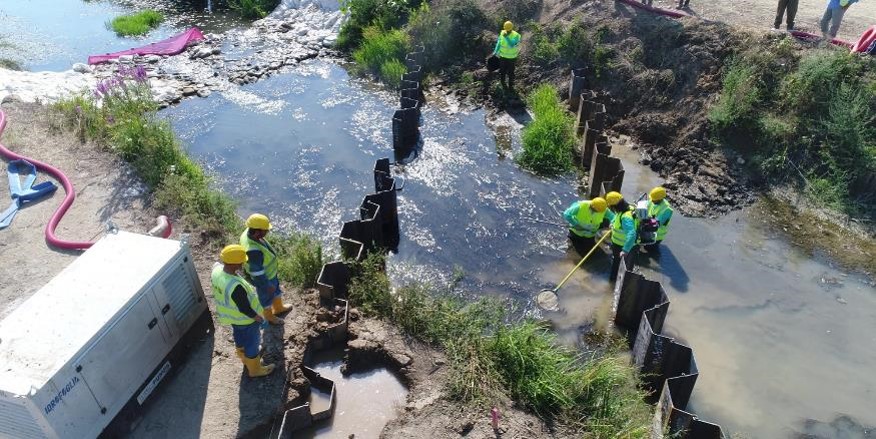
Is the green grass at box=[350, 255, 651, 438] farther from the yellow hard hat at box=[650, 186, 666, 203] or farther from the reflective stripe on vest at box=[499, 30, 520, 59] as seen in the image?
the reflective stripe on vest at box=[499, 30, 520, 59]

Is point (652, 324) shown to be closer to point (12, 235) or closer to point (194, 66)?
point (12, 235)

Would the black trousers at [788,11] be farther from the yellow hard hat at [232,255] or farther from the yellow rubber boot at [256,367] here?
the yellow rubber boot at [256,367]

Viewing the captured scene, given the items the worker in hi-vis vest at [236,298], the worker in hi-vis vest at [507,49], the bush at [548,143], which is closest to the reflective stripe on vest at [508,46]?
the worker in hi-vis vest at [507,49]

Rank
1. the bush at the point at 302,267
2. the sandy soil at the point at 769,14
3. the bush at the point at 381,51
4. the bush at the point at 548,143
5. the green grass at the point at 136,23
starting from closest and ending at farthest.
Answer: the bush at the point at 302,267 → the bush at the point at 548,143 → the sandy soil at the point at 769,14 → the bush at the point at 381,51 → the green grass at the point at 136,23

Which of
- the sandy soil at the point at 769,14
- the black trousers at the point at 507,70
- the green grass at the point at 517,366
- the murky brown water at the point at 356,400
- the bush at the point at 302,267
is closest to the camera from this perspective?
the murky brown water at the point at 356,400

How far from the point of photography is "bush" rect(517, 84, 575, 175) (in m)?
11.9

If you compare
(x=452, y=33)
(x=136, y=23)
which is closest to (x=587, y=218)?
(x=452, y=33)

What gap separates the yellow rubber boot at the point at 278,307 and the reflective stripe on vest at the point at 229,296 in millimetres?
1330

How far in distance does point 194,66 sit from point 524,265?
39.0 feet

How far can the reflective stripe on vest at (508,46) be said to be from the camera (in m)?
13.5

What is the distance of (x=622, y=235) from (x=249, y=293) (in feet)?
18.7

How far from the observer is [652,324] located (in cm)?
780

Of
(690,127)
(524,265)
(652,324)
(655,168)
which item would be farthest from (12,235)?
(690,127)

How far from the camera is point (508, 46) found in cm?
1353
